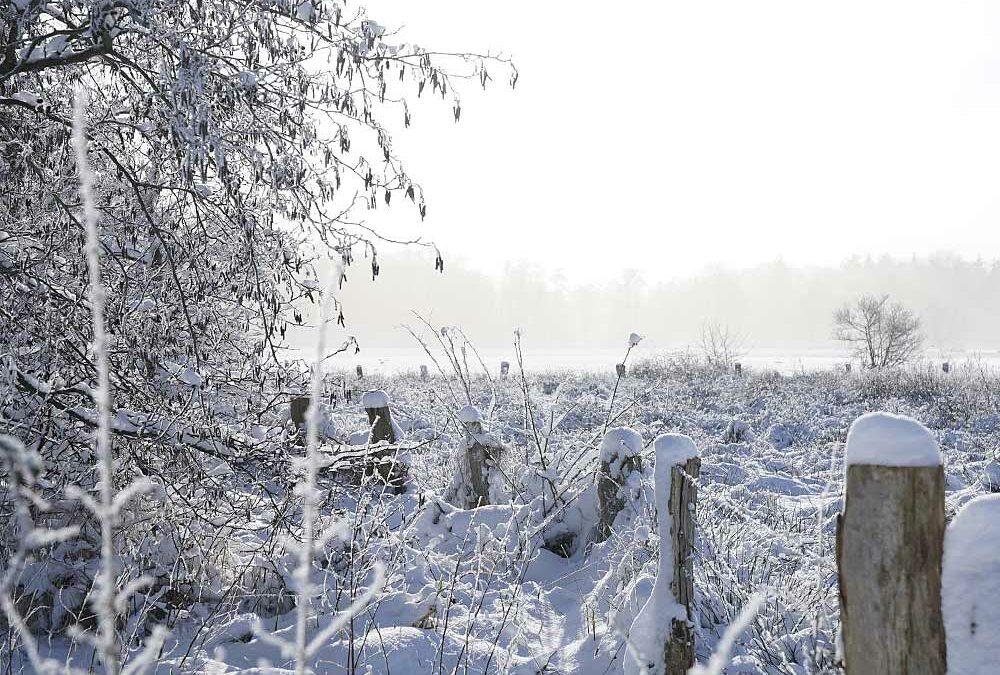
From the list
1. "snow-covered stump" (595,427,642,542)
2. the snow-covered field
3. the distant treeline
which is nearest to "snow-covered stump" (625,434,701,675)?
the snow-covered field

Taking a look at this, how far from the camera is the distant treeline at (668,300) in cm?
8625

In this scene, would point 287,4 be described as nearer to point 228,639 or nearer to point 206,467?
point 206,467

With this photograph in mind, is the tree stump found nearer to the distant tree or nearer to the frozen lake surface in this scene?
the frozen lake surface

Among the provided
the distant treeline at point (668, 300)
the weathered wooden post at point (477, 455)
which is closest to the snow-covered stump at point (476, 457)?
the weathered wooden post at point (477, 455)

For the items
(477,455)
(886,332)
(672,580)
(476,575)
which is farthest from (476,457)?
(886,332)

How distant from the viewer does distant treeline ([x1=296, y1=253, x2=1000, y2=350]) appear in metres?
86.2

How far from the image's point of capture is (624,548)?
3.98m

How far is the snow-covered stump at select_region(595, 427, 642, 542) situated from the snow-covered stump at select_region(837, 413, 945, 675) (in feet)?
9.85

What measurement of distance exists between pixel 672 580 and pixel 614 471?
178 cm

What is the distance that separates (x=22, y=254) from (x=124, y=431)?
43.4 inches

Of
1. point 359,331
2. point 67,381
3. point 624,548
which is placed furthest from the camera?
point 359,331

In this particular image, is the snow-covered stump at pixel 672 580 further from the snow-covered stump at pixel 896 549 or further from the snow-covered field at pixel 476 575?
the snow-covered stump at pixel 896 549

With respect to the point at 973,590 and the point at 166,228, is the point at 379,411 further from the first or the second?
the point at 973,590

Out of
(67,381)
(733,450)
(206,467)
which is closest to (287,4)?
(67,381)
